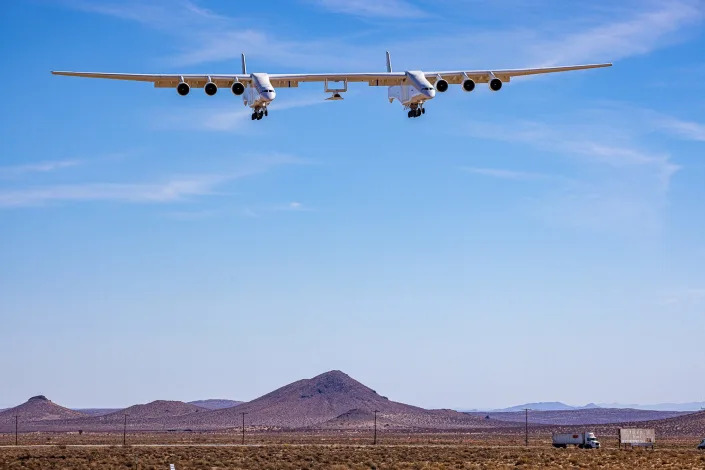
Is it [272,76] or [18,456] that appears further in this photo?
[18,456]

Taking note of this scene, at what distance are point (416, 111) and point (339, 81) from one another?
15.4 ft

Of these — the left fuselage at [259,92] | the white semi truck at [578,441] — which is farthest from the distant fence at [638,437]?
the left fuselage at [259,92]

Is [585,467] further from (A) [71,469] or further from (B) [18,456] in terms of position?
(B) [18,456]

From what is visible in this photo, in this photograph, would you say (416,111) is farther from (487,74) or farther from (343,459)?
(343,459)

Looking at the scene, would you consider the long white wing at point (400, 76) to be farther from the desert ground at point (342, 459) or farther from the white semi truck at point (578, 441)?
the white semi truck at point (578, 441)

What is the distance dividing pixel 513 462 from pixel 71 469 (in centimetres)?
3075

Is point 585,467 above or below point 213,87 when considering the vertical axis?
below

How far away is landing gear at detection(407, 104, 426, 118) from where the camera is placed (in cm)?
6050

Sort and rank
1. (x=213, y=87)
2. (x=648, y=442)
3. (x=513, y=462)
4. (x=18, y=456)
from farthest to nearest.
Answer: (x=648, y=442) < (x=18, y=456) < (x=513, y=462) < (x=213, y=87)

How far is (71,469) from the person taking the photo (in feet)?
230

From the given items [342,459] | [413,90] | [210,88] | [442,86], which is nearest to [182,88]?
[210,88]

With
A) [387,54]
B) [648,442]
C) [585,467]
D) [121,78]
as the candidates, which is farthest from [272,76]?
[648,442]

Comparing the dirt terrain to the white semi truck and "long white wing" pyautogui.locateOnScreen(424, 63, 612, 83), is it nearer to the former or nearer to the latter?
the white semi truck

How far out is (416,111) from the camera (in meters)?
60.7
